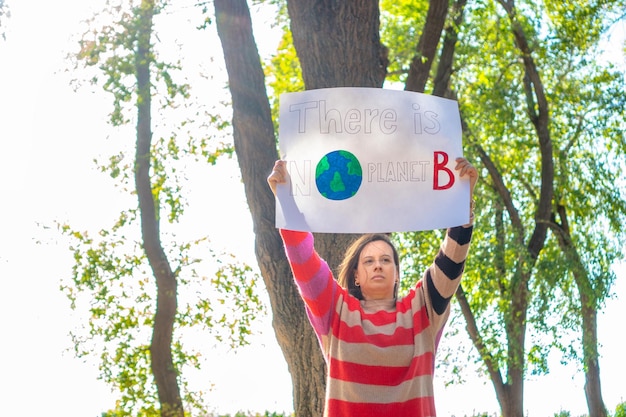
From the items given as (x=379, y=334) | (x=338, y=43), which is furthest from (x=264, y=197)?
(x=379, y=334)

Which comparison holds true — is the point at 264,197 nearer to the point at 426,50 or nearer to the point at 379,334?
the point at 426,50

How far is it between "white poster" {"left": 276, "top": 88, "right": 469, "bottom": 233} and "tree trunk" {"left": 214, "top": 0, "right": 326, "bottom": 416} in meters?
2.40

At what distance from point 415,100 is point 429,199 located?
0.42 meters

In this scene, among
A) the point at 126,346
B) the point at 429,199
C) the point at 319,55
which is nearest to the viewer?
the point at 429,199

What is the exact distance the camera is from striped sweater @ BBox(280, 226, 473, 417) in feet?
11.4

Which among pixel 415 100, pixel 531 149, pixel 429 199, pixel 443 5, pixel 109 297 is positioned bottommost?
pixel 429 199

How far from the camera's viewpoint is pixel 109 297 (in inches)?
488

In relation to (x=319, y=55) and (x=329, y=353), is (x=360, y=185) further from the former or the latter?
(x=319, y=55)

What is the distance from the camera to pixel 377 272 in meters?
3.70

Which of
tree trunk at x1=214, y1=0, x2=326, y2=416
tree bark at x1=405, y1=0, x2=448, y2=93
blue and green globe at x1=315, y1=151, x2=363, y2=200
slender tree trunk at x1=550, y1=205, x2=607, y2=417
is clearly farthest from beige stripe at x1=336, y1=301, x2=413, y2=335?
slender tree trunk at x1=550, y1=205, x2=607, y2=417

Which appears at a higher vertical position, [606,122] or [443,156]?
[606,122]

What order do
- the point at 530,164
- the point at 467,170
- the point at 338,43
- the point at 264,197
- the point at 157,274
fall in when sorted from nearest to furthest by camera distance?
the point at 467,170
the point at 264,197
the point at 338,43
the point at 157,274
the point at 530,164

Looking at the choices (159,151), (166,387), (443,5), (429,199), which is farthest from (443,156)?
(159,151)

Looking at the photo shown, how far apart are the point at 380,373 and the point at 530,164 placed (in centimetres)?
1141
